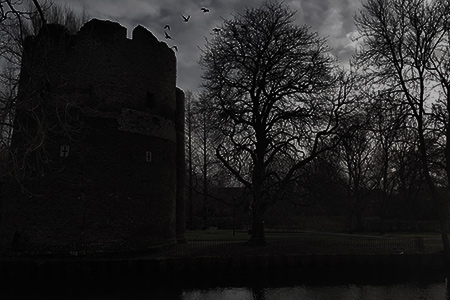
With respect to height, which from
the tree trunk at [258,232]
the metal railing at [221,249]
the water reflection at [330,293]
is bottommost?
the water reflection at [330,293]

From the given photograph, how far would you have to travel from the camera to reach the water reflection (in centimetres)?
1275

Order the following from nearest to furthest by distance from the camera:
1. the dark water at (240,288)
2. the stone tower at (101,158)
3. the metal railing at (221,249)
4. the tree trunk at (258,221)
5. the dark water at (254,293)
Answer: the dark water at (254,293) → the dark water at (240,288) → the metal railing at (221,249) → the stone tower at (101,158) → the tree trunk at (258,221)

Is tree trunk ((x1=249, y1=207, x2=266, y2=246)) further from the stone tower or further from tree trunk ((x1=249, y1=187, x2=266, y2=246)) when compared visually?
the stone tower

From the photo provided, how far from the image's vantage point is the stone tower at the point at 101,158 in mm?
17250

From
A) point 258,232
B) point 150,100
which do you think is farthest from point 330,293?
point 150,100

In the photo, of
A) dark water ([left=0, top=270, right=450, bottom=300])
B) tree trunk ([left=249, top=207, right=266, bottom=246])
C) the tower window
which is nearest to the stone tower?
the tower window

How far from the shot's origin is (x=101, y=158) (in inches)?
714

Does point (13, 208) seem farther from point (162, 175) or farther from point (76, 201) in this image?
point (162, 175)

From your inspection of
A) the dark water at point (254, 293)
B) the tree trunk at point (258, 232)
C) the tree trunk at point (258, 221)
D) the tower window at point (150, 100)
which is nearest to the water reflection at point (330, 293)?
the dark water at point (254, 293)

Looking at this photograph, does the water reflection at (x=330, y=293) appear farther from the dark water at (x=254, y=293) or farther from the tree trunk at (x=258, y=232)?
the tree trunk at (x=258, y=232)

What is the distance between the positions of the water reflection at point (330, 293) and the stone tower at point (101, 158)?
6098 mm

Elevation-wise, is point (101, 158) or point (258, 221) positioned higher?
point (101, 158)

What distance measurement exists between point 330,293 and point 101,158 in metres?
11.9

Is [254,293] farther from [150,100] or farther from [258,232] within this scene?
[150,100]
